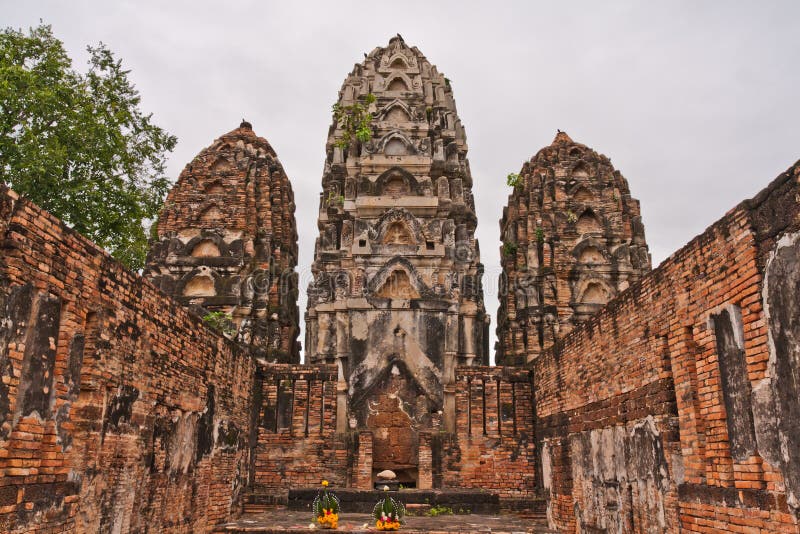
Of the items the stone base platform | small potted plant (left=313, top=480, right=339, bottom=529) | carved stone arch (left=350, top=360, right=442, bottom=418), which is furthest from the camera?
carved stone arch (left=350, top=360, right=442, bottom=418)

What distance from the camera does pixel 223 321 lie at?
2092cm

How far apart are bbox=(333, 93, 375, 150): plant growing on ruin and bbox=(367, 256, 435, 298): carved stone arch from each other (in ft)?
16.0

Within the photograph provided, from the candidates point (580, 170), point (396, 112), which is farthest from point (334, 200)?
point (580, 170)

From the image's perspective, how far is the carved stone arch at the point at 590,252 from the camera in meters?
23.9

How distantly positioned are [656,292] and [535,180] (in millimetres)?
17886

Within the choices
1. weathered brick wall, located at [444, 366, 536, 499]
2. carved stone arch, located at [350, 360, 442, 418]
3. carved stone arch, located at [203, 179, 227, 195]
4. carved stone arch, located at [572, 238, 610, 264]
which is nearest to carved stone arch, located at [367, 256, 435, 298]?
carved stone arch, located at [350, 360, 442, 418]

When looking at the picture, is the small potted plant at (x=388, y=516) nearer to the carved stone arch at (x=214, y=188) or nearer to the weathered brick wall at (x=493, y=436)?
the weathered brick wall at (x=493, y=436)

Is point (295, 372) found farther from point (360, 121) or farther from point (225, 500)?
point (360, 121)

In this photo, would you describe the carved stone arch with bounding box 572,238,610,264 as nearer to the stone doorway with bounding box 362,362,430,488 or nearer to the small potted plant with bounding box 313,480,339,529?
the stone doorway with bounding box 362,362,430,488

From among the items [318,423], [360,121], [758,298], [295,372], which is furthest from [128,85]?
[758,298]

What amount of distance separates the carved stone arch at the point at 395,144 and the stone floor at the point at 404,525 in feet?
39.8

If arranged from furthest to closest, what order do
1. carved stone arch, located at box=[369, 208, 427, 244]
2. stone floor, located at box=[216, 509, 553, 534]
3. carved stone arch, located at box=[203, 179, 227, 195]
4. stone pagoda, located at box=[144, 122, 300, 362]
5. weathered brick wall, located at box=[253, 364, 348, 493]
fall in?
carved stone arch, located at box=[203, 179, 227, 195]
stone pagoda, located at box=[144, 122, 300, 362]
carved stone arch, located at box=[369, 208, 427, 244]
weathered brick wall, located at box=[253, 364, 348, 493]
stone floor, located at box=[216, 509, 553, 534]

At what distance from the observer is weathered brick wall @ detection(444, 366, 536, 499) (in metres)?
14.1

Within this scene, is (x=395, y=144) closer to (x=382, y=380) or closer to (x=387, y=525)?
(x=382, y=380)
